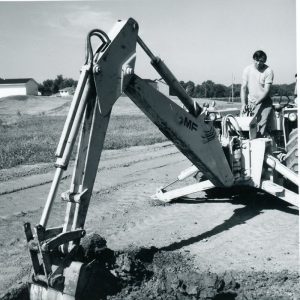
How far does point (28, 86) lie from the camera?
70.8 meters

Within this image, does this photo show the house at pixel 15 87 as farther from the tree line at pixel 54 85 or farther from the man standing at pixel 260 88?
the man standing at pixel 260 88

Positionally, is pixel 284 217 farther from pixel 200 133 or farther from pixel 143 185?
pixel 143 185

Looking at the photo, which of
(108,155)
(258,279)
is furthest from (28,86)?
(258,279)

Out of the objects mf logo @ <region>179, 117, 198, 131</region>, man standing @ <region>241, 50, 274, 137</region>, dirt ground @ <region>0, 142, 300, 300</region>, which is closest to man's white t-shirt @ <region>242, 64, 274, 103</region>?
man standing @ <region>241, 50, 274, 137</region>

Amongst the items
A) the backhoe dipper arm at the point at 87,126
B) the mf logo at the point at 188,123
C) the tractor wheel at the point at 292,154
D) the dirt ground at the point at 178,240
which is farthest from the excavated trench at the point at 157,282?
the tractor wheel at the point at 292,154

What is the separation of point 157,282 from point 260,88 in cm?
387

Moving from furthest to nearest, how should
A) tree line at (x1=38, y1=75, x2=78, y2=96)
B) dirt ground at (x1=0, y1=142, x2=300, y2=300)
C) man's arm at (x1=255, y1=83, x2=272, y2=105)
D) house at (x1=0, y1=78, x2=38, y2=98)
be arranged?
tree line at (x1=38, y1=75, x2=78, y2=96)
house at (x1=0, y1=78, x2=38, y2=98)
man's arm at (x1=255, y1=83, x2=272, y2=105)
dirt ground at (x1=0, y1=142, x2=300, y2=300)

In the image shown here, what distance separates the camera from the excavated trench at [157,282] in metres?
3.65

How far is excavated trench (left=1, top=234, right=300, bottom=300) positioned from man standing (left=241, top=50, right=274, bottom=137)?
9.67 ft

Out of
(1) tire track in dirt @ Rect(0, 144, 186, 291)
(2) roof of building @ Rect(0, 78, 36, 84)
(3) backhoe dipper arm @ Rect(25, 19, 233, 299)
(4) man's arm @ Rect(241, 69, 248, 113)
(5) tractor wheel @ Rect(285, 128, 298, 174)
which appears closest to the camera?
(3) backhoe dipper arm @ Rect(25, 19, 233, 299)

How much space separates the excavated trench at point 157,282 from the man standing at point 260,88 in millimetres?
2947

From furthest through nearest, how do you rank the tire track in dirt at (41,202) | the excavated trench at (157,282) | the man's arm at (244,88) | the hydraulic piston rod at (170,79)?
the man's arm at (244,88) → the tire track in dirt at (41,202) → the hydraulic piston rod at (170,79) → the excavated trench at (157,282)

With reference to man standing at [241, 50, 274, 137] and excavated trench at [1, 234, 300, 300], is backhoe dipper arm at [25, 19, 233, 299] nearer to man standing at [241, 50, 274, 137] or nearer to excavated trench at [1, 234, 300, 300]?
excavated trench at [1, 234, 300, 300]

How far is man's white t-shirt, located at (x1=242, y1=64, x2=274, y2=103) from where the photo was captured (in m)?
6.58
